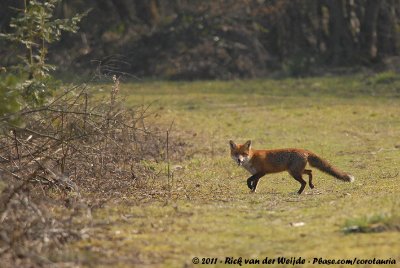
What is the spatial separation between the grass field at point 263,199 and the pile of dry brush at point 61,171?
302 millimetres

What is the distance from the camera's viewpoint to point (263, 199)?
11.5 meters

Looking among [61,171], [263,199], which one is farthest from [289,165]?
[61,171]

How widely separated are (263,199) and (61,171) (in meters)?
2.71

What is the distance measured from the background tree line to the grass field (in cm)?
807

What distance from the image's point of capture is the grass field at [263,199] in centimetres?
809

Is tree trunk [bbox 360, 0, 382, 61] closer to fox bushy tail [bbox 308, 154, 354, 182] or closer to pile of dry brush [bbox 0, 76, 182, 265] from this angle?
pile of dry brush [bbox 0, 76, 182, 265]

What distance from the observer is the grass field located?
318 inches

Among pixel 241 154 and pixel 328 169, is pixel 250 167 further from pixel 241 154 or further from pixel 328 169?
pixel 328 169

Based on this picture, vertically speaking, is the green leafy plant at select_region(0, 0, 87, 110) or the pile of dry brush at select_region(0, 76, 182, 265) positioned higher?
the green leafy plant at select_region(0, 0, 87, 110)

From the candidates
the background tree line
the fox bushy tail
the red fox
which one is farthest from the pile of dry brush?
the background tree line

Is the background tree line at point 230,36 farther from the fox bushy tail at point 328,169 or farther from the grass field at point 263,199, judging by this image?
the fox bushy tail at point 328,169

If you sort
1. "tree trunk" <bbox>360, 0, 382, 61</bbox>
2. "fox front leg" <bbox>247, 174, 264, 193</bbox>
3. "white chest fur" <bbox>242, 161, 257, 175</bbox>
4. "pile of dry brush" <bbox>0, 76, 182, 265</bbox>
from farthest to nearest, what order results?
"tree trunk" <bbox>360, 0, 382, 61</bbox> → "white chest fur" <bbox>242, 161, 257, 175</bbox> → "fox front leg" <bbox>247, 174, 264, 193</bbox> → "pile of dry brush" <bbox>0, 76, 182, 265</bbox>

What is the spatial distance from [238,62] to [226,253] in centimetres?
2644

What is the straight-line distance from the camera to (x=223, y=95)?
91.8 feet
